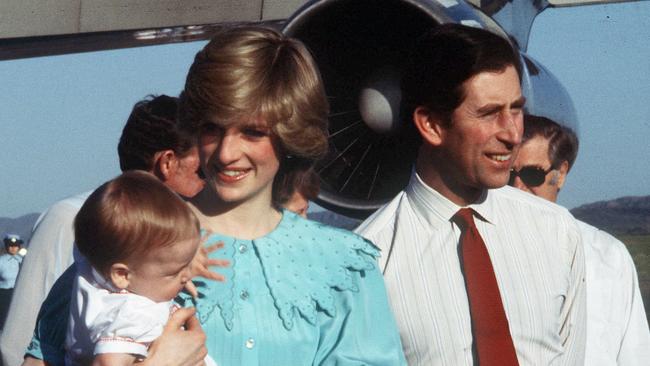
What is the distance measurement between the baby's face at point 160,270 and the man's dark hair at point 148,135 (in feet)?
4.99

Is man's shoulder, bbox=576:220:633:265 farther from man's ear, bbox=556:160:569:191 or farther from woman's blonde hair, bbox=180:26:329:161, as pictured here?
woman's blonde hair, bbox=180:26:329:161

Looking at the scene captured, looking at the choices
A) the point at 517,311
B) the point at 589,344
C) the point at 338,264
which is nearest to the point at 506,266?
the point at 517,311

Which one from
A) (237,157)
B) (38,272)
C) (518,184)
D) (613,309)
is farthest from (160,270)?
(518,184)

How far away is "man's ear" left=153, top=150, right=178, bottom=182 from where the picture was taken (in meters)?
3.92

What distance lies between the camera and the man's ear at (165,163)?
392cm

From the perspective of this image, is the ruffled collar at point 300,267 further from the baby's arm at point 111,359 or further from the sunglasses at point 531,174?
the sunglasses at point 531,174

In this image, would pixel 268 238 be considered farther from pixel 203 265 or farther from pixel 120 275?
pixel 120 275

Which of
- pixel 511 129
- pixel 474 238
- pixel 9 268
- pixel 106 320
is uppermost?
pixel 511 129

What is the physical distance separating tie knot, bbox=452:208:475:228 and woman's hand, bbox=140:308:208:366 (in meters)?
1.01

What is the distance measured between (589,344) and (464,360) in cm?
103

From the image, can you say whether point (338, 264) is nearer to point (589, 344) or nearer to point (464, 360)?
point (464, 360)

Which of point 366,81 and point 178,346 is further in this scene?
point 366,81

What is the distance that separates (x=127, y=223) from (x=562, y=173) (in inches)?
117

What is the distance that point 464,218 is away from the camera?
313cm
